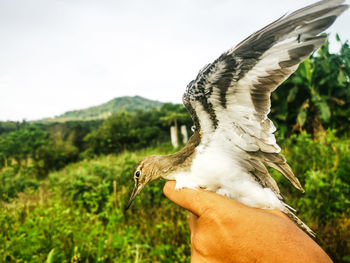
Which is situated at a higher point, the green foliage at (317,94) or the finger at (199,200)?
the green foliage at (317,94)

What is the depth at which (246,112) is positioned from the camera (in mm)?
2078

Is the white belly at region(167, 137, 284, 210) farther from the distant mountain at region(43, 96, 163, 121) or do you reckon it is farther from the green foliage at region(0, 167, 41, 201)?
the distant mountain at region(43, 96, 163, 121)

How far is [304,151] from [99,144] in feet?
55.1

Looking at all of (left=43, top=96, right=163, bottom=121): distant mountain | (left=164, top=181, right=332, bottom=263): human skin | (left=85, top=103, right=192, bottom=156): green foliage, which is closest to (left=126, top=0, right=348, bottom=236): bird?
(left=164, top=181, right=332, bottom=263): human skin

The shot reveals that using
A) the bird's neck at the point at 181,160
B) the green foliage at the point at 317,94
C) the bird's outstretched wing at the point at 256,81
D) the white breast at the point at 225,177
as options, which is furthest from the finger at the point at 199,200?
the green foliage at the point at 317,94

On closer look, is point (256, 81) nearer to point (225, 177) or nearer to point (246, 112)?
point (246, 112)

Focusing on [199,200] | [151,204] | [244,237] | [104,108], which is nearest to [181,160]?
[199,200]

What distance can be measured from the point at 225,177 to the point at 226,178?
0.05ft

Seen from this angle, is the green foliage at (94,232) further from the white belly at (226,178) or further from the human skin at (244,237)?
the human skin at (244,237)

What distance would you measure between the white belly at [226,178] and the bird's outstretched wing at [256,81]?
122 mm

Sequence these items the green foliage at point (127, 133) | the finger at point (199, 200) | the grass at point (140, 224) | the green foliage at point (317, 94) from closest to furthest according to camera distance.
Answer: the finger at point (199, 200) < the grass at point (140, 224) < the green foliage at point (317, 94) < the green foliage at point (127, 133)

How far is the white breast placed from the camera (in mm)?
2238

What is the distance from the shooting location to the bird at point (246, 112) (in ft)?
5.37

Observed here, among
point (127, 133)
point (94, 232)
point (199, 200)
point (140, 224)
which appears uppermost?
point (199, 200)
